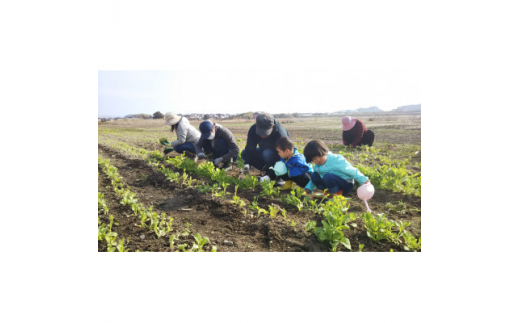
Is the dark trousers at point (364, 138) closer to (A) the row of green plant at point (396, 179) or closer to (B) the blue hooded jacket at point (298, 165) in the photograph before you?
(A) the row of green plant at point (396, 179)

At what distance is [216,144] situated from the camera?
4.29 metres

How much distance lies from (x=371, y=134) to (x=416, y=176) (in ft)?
3.29

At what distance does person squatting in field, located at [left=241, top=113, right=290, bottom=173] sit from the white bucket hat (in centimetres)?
105

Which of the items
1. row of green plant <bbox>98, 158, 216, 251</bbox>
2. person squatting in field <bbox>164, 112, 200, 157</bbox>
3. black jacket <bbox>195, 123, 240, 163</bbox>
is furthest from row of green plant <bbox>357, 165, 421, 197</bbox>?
person squatting in field <bbox>164, 112, 200, 157</bbox>

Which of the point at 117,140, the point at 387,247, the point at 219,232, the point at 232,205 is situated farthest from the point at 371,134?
the point at 117,140

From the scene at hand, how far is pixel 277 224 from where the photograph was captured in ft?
8.07

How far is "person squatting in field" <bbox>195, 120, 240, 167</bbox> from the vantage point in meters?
4.11

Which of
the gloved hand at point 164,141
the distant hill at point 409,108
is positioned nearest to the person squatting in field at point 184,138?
the gloved hand at point 164,141

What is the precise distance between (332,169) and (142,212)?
190 centimetres

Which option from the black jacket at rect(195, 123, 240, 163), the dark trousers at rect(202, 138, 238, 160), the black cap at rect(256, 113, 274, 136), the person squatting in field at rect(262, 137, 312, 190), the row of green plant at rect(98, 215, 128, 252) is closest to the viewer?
the row of green plant at rect(98, 215, 128, 252)

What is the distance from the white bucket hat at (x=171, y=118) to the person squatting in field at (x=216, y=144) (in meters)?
0.41

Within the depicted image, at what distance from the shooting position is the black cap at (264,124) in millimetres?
3285

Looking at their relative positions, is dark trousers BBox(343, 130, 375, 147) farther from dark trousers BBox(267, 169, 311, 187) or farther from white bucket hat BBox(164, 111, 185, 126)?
white bucket hat BBox(164, 111, 185, 126)

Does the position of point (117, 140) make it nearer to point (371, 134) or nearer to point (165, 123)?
point (165, 123)
